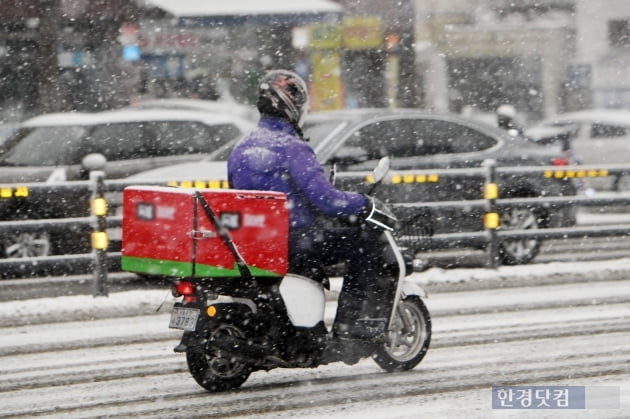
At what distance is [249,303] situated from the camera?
7055 mm

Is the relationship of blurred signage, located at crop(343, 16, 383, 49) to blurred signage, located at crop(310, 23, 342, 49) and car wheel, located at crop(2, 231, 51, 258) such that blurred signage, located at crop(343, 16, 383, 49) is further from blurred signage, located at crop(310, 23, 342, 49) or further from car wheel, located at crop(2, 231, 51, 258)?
car wheel, located at crop(2, 231, 51, 258)

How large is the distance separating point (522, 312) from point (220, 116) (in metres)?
5.80

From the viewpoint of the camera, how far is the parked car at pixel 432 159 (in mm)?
12758

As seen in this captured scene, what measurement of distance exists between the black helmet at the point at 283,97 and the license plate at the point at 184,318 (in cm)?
117

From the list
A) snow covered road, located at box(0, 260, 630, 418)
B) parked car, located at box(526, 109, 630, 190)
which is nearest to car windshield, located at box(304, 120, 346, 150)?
snow covered road, located at box(0, 260, 630, 418)

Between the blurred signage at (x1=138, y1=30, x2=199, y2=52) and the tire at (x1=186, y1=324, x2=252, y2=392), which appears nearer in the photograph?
the tire at (x1=186, y1=324, x2=252, y2=392)

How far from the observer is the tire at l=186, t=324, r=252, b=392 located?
23.4 ft

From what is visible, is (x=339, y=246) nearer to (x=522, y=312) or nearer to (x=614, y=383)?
(x=614, y=383)

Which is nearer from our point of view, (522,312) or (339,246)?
(339,246)

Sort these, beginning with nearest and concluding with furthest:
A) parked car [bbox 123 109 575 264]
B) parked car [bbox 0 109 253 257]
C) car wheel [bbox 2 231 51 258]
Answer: parked car [bbox 123 109 575 264] → car wheel [bbox 2 231 51 258] → parked car [bbox 0 109 253 257]

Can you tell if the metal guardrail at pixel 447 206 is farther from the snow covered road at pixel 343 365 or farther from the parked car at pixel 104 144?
the parked car at pixel 104 144

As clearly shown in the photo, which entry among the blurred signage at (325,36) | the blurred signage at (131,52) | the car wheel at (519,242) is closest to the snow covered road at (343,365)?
the car wheel at (519,242)

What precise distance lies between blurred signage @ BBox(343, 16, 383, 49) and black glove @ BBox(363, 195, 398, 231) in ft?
75.3

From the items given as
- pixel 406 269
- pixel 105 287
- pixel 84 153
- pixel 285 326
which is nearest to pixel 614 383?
pixel 406 269
